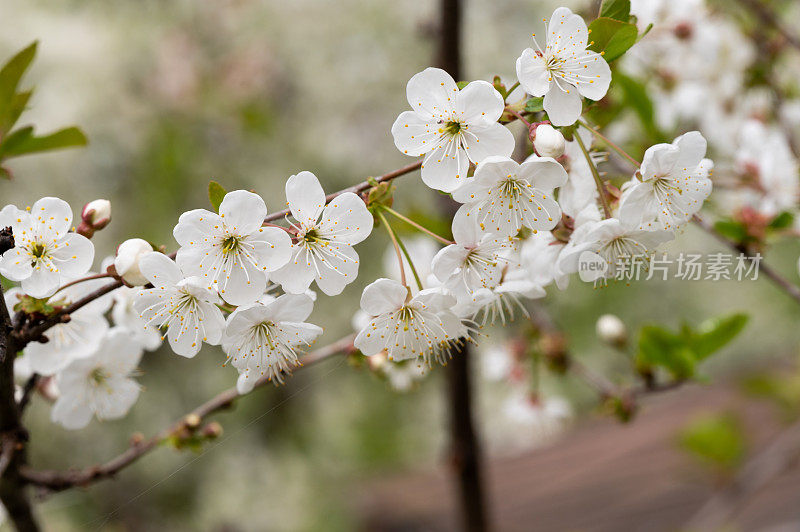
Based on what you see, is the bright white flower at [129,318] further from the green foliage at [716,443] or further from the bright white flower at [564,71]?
the green foliage at [716,443]

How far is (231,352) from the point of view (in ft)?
1.68

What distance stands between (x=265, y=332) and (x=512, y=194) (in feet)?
0.69

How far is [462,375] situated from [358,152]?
74.2 inches

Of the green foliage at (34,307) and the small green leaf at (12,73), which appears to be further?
the small green leaf at (12,73)

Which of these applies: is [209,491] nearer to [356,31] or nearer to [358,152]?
[358,152]

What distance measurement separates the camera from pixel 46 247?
534 mm

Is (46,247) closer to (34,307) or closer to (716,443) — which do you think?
(34,307)

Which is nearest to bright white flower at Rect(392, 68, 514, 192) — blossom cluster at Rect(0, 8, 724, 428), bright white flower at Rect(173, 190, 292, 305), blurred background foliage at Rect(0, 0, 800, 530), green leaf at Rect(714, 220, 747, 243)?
blossom cluster at Rect(0, 8, 724, 428)

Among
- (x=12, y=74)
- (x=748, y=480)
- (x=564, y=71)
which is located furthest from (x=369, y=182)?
(x=748, y=480)

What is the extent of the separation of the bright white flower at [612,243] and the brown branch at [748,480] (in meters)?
1.01

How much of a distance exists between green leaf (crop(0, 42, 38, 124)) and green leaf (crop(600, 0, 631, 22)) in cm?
49

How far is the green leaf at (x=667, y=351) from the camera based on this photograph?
76 cm

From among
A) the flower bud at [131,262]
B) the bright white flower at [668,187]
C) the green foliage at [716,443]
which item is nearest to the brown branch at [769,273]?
the bright white flower at [668,187]

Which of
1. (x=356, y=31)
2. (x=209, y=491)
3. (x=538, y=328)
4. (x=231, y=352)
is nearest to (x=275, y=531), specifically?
(x=209, y=491)
